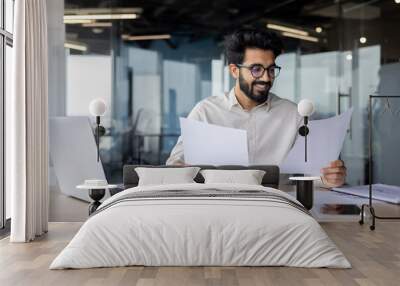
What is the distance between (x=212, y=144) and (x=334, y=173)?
1366 millimetres

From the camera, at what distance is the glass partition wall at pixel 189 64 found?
6.70m

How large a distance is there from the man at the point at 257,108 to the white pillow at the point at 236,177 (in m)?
0.43

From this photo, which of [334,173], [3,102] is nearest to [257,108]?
[334,173]

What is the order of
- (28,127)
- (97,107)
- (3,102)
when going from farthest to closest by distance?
(97,107) → (3,102) → (28,127)

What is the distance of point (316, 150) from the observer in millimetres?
6691

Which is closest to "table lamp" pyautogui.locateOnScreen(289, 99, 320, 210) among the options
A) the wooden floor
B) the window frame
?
the wooden floor

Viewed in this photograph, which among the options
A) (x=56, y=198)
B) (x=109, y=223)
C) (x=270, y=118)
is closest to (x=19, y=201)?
(x=56, y=198)

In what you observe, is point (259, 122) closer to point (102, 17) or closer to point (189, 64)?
point (189, 64)

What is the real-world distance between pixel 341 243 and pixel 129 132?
102 inches

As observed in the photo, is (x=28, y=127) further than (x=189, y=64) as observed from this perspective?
No

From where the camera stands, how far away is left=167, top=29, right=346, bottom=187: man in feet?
22.0

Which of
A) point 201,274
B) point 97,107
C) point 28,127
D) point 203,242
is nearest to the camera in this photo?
point 201,274

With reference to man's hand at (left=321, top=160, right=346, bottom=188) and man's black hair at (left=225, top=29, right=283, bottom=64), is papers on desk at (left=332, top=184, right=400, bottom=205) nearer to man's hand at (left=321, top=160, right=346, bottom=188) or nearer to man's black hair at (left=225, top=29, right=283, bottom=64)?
man's hand at (left=321, top=160, right=346, bottom=188)

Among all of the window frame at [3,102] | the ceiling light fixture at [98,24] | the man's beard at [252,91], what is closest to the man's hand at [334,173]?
the man's beard at [252,91]
